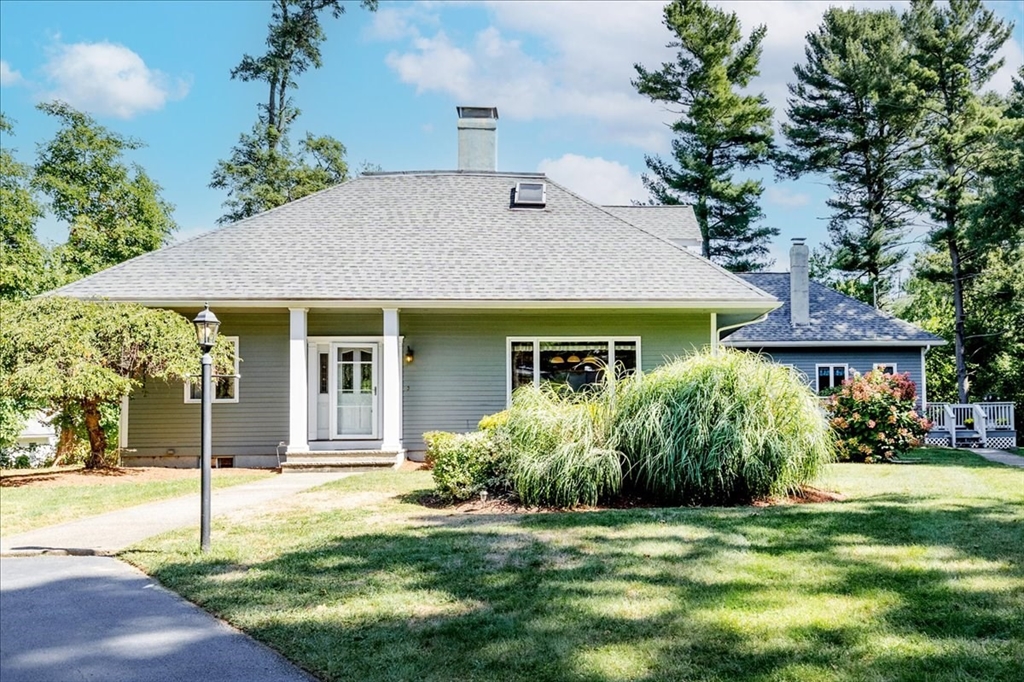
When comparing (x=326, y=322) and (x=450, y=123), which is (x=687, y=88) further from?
(x=326, y=322)

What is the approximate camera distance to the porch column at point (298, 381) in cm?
1177

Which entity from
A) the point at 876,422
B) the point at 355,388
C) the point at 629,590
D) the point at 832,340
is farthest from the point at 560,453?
the point at 832,340

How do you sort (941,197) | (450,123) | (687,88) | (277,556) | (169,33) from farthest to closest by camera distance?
(687,88), (941,197), (450,123), (169,33), (277,556)

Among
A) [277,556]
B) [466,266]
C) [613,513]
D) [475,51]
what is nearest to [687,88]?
[475,51]

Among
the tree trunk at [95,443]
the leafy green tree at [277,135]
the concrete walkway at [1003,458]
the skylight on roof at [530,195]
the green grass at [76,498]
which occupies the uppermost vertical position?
the leafy green tree at [277,135]

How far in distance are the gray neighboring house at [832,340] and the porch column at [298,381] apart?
12.5m

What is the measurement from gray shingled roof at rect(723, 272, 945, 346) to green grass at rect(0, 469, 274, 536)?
1486 centimetres

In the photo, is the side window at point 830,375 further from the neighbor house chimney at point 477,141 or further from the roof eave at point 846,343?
Result: the neighbor house chimney at point 477,141

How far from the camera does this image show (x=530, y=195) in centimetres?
1516

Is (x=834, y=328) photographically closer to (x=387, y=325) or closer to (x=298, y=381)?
(x=387, y=325)

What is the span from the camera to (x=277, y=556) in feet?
17.1

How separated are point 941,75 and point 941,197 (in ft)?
14.7

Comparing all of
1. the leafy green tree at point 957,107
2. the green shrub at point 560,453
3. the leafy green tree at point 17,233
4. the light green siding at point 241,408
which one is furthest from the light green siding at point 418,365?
the leafy green tree at point 957,107

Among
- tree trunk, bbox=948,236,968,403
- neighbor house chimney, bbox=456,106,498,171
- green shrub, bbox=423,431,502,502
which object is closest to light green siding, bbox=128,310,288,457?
green shrub, bbox=423,431,502,502
